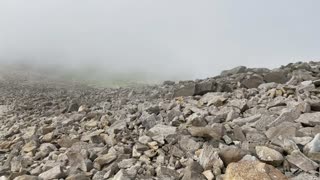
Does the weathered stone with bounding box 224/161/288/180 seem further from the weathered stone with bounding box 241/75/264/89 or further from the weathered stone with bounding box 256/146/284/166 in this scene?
the weathered stone with bounding box 241/75/264/89

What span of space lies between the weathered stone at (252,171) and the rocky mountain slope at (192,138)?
16mm

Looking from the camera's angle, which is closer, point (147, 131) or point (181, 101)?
point (147, 131)

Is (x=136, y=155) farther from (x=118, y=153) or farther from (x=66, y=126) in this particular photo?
(x=66, y=126)

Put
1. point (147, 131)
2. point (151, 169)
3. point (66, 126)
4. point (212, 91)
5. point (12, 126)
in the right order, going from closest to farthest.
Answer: point (151, 169), point (147, 131), point (66, 126), point (212, 91), point (12, 126)

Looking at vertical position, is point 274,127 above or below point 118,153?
above

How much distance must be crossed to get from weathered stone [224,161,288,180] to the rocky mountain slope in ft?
0.05

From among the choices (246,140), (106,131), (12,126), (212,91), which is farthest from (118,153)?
(12,126)

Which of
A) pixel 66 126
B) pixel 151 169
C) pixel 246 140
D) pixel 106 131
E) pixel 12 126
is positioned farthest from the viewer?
pixel 12 126

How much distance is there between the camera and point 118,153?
29.1ft

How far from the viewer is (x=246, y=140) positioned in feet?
27.6

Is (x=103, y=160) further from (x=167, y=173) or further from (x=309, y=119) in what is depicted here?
(x=309, y=119)

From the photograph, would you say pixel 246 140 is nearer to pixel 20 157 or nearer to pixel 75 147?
pixel 75 147

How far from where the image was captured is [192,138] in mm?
8680

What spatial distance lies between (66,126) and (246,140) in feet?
20.3
